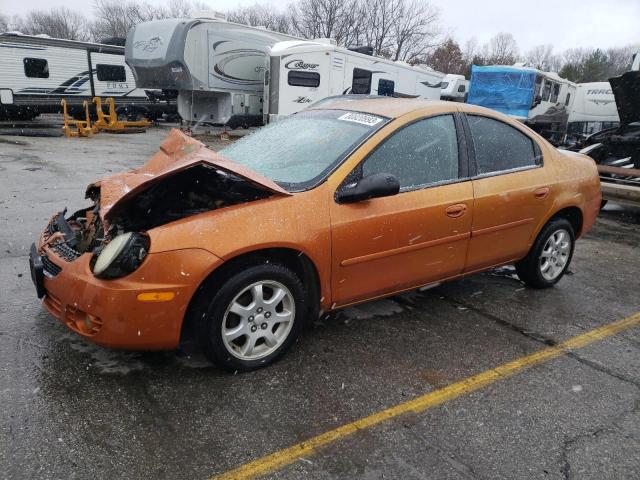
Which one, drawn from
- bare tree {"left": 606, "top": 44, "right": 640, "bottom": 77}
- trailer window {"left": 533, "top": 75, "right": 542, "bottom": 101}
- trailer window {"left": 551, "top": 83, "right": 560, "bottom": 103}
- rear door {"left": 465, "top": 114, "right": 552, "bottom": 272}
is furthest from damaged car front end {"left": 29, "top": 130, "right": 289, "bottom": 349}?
bare tree {"left": 606, "top": 44, "right": 640, "bottom": 77}

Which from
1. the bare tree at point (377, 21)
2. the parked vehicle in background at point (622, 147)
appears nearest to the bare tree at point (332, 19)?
the bare tree at point (377, 21)

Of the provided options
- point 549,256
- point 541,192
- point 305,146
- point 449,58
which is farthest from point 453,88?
point 449,58

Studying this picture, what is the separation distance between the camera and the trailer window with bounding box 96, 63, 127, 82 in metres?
19.0

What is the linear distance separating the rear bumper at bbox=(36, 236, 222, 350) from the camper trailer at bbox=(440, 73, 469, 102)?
2109 cm

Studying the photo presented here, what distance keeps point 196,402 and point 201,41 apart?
1428 centimetres

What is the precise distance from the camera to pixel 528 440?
2.44 m

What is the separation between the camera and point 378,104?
367 centimetres

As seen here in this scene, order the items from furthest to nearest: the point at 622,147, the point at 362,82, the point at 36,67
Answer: the point at 36,67 < the point at 362,82 < the point at 622,147

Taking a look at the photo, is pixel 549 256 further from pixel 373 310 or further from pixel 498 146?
pixel 373 310

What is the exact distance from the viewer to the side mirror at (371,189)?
292 cm

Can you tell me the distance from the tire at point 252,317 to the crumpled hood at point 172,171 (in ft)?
1.72

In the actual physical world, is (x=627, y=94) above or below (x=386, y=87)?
above

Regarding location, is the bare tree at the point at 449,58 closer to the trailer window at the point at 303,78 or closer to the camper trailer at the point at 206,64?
the camper trailer at the point at 206,64

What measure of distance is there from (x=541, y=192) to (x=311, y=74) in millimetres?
11372
